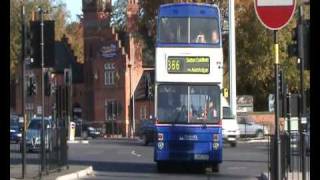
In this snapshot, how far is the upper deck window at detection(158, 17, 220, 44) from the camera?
25.6m

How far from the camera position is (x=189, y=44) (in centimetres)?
2550

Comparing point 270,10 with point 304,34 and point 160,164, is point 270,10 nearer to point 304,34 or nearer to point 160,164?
point 304,34

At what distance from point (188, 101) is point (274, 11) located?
10731 mm

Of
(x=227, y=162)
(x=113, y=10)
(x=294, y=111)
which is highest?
(x=113, y=10)

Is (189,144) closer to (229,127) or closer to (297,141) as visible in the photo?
(297,141)

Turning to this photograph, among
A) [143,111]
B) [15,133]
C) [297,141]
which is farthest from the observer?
[143,111]

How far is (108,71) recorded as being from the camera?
283ft

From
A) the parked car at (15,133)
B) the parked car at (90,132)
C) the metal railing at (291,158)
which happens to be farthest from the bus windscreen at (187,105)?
the parked car at (90,132)

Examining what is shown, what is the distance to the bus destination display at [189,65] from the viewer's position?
82.8 ft

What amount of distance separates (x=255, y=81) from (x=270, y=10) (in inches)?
2068

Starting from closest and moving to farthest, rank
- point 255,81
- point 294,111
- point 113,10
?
point 294,111, point 255,81, point 113,10

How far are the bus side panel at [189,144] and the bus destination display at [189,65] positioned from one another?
1808 millimetres

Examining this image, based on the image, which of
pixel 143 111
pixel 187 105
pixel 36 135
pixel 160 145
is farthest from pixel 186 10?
pixel 143 111

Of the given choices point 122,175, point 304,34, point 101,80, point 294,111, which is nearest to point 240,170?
point 122,175
